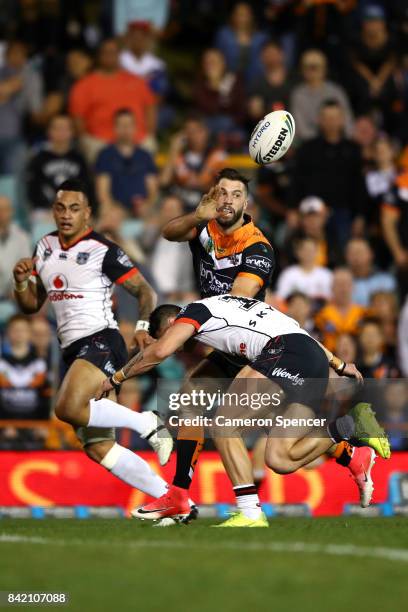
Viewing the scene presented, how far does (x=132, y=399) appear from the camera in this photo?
48.8 feet

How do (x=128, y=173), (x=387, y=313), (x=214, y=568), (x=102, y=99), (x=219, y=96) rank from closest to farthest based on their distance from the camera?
(x=214, y=568), (x=387, y=313), (x=128, y=173), (x=102, y=99), (x=219, y=96)

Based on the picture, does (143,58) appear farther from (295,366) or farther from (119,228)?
(295,366)

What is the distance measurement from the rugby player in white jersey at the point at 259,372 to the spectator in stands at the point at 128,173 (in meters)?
7.95

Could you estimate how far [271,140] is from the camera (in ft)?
36.0

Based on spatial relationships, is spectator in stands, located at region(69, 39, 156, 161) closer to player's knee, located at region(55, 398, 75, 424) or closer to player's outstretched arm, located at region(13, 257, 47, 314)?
player's outstretched arm, located at region(13, 257, 47, 314)

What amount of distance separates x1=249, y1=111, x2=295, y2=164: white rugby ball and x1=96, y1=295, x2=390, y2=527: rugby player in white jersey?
1.39m

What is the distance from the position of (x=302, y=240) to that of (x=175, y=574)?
9.83 metres

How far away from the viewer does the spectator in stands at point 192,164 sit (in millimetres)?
18016

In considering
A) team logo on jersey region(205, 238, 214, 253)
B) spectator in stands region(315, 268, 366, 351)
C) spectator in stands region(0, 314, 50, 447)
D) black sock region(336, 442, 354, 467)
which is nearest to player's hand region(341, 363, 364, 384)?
black sock region(336, 442, 354, 467)

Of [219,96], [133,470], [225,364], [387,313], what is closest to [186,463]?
[225,364]

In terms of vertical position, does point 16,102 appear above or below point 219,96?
below

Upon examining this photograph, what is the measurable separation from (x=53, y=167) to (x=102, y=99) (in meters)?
1.66

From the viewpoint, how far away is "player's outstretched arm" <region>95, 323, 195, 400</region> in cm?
947

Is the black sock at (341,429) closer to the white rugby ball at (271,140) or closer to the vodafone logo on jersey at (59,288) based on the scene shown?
the white rugby ball at (271,140)
